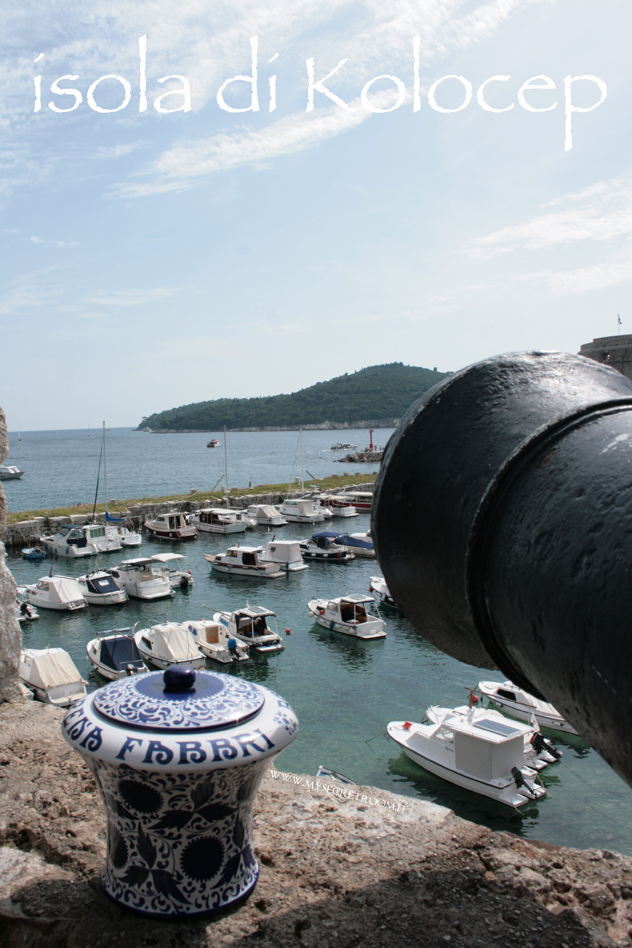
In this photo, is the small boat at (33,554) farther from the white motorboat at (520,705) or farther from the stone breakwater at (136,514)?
the white motorboat at (520,705)

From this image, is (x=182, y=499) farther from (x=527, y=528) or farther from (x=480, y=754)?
(x=527, y=528)

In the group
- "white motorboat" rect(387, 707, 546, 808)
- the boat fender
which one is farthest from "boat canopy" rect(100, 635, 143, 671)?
the boat fender

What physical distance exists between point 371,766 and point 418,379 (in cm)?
16272

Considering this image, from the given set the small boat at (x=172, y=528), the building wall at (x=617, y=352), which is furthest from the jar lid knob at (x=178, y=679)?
the small boat at (x=172, y=528)

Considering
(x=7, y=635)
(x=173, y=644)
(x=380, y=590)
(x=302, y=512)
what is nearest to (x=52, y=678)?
(x=173, y=644)

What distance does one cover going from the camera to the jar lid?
295 centimetres

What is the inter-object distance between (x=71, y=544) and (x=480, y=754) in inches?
1185

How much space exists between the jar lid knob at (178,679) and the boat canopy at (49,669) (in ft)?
50.3

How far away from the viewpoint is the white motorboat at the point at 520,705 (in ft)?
55.7

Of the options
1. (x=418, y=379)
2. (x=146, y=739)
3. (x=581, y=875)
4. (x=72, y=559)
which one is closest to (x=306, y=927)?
(x=146, y=739)

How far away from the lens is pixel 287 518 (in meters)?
50.1

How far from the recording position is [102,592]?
2772 cm

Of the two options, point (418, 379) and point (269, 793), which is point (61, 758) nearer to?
point (269, 793)

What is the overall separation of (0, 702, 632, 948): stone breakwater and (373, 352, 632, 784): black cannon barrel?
1591 mm
